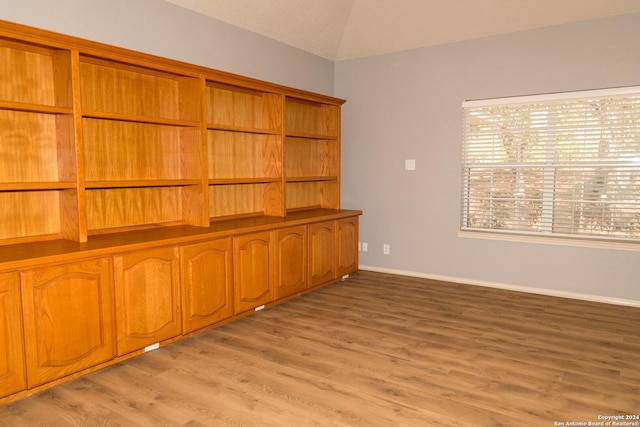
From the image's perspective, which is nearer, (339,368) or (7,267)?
(7,267)

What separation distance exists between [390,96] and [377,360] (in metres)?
3.32

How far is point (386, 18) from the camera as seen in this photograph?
4.97 meters

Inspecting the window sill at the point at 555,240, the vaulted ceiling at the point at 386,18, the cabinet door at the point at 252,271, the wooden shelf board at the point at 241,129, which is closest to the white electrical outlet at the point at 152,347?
the cabinet door at the point at 252,271

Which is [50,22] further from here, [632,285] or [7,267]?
[632,285]

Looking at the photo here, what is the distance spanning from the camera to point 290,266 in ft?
14.5

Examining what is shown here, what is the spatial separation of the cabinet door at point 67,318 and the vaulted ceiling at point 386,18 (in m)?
2.41

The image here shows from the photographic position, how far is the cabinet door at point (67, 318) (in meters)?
2.56

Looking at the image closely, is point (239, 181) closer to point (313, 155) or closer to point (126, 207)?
point (126, 207)

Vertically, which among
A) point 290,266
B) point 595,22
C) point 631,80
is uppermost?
point 595,22

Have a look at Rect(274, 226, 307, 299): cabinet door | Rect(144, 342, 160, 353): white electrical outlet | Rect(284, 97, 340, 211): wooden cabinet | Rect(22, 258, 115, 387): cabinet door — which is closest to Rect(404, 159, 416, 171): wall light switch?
Rect(284, 97, 340, 211): wooden cabinet

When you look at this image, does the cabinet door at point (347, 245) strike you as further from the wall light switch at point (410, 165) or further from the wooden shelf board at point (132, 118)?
the wooden shelf board at point (132, 118)

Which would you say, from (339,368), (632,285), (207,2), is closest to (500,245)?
(632,285)

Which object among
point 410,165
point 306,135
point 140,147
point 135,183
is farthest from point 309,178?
point 135,183

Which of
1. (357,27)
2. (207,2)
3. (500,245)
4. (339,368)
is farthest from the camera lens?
(357,27)
